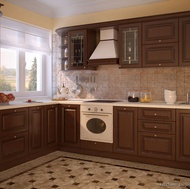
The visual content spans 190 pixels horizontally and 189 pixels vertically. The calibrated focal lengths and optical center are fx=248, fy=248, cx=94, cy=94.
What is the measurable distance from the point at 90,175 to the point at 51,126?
49.4 inches

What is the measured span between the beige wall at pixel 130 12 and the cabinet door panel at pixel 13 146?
2.34 meters

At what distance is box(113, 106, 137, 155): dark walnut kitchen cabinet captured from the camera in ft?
11.4

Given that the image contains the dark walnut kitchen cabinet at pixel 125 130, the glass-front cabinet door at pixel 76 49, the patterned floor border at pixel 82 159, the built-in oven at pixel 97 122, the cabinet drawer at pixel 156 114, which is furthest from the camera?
the glass-front cabinet door at pixel 76 49

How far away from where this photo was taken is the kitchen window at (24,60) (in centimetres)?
396

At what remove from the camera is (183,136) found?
10.4ft

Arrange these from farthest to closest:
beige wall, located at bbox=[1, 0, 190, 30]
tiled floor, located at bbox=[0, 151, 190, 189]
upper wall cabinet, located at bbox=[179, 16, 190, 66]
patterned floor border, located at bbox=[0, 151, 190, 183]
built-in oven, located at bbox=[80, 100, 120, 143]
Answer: beige wall, located at bbox=[1, 0, 190, 30] → built-in oven, located at bbox=[80, 100, 120, 143] → upper wall cabinet, located at bbox=[179, 16, 190, 66] → patterned floor border, located at bbox=[0, 151, 190, 183] → tiled floor, located at bbox=[0, 151, 190, 189]

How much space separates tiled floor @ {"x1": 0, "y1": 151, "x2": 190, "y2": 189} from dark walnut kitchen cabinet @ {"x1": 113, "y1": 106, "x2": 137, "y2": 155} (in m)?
0.20

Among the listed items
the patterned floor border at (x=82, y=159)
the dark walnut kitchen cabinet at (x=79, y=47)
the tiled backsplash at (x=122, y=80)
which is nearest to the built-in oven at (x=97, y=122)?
the patterned floor border at (x=82, y=159)

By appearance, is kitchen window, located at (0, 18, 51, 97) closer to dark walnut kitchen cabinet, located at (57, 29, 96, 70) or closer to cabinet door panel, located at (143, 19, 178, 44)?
dark walnut kitchen cabinet, located at (57, 29, 96, 70)

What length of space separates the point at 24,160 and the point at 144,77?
7.27 feet

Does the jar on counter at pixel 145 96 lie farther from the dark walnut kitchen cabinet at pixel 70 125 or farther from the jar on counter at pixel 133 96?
the dark walnut kitchen cabinet at pixel 70 125

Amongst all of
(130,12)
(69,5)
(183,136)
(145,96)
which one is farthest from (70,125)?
(69,5)

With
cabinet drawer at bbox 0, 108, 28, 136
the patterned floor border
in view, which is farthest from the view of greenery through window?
the patterned floor border

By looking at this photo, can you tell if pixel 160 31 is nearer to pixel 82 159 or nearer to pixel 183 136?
pixel 183 136
